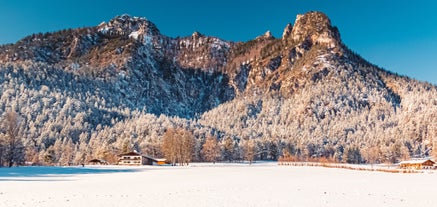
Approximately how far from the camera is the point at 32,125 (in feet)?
530

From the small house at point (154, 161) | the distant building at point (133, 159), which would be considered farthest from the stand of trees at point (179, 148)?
the distant building at point (133, 159)

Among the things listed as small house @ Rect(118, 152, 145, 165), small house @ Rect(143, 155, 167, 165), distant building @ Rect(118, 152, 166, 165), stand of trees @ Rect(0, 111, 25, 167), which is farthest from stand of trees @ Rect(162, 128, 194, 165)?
stand of trees @ Rect(0, 111, 25, 167)

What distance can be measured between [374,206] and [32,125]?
16696cm

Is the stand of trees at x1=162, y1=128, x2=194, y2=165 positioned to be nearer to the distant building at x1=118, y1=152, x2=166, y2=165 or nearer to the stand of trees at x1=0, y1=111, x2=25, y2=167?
the distant building at x1=118, y1=152, x2=166, y2=165

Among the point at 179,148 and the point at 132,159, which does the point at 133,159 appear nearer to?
the point at 132,159

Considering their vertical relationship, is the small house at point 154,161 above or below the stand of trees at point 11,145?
below

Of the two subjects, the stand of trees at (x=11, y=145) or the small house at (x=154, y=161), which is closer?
the stand of trees at (x=11, y=145)

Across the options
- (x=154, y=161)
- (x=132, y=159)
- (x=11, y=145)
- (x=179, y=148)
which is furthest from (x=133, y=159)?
(x=11, y=145)

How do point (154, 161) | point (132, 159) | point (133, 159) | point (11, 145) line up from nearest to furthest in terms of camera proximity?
1. point (11, 145)
2. point (133, 159)
3. point (132, 159)
4. point (154, 161)

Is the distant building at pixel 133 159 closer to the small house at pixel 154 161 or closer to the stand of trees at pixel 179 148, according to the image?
the small house at pixel 154 161

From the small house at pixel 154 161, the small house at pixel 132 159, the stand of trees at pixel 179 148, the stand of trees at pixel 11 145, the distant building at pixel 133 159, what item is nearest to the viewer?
the stand of trees at pixel 11 145

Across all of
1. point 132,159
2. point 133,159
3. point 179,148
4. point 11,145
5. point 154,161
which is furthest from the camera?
point 154,161

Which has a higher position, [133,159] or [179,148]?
[179,148]

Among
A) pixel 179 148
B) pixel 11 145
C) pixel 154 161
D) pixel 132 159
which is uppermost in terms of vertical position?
pixel 11 145
